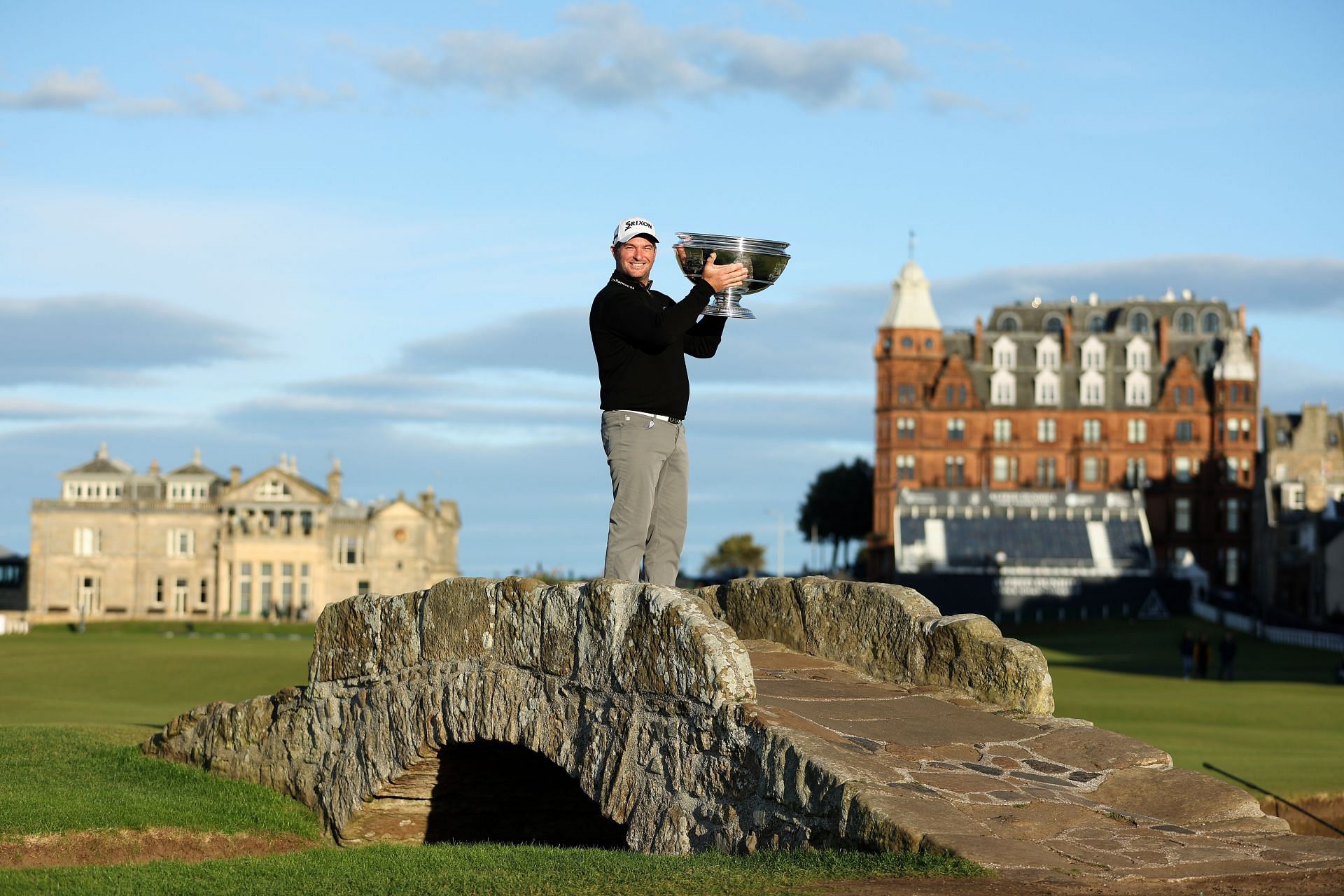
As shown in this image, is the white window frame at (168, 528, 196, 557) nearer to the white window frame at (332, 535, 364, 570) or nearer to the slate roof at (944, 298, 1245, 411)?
the white window frame at (332, 535, 364, 570)

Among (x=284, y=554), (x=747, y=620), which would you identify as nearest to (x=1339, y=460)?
(x=284, y=554)

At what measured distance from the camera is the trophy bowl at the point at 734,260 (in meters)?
10.4

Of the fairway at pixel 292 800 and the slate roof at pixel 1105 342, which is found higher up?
the slate roof at pixel 1105 342

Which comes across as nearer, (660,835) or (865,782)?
(865,782)

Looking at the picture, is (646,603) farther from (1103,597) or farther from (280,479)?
(280,479)

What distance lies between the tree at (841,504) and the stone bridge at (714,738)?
114767 millimetres

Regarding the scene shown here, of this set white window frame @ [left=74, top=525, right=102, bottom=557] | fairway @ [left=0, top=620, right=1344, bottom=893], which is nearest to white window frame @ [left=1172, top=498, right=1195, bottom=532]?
fairway @ [left=0, top=620, right=1344, bottom=893]

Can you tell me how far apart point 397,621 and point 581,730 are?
2.64 m

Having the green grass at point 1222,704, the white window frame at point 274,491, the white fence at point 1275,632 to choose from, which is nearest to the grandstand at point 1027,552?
the white fence at point 1275,632

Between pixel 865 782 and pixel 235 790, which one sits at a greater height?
pixel 865 782

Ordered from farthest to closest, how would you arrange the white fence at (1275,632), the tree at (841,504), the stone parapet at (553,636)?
1. the tree at (841,504)
2. the white fence at (1275,632)
3. the stone parapet at (553,636)

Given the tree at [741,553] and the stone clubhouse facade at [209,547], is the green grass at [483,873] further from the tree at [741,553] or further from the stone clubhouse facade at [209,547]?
the tree at [741,553]

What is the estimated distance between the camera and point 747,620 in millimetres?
13539

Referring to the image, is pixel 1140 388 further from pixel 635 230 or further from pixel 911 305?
pixel 635 230
